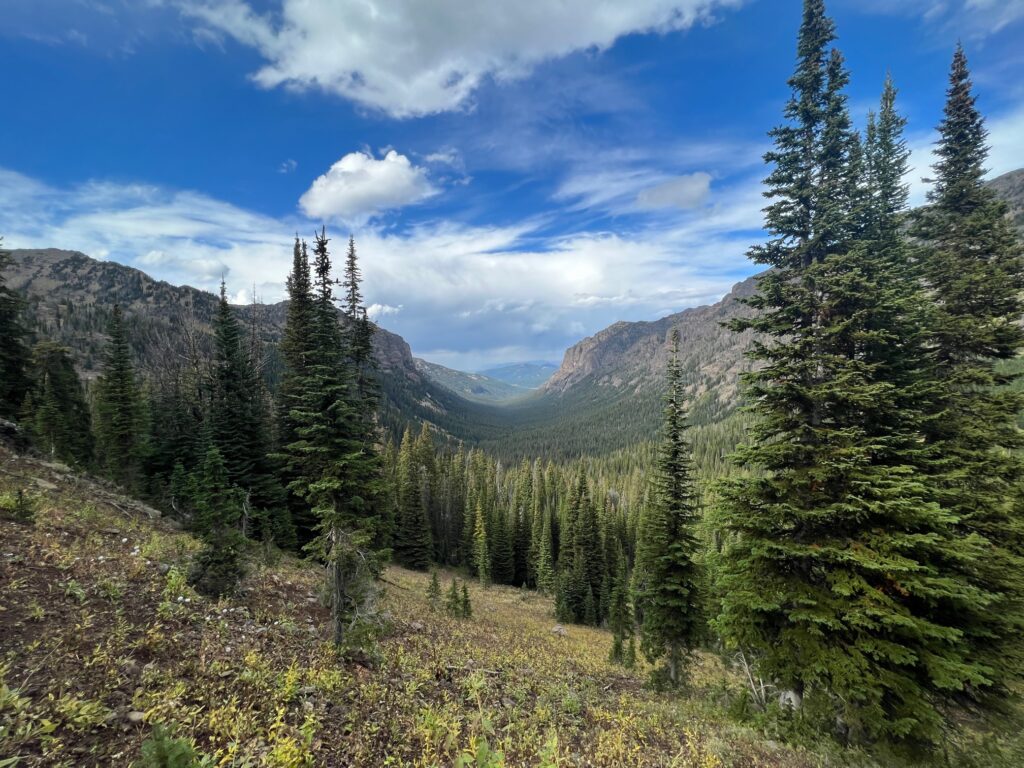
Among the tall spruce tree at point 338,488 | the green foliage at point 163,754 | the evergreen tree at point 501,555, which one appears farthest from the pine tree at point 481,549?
the green foliage at point 163,754

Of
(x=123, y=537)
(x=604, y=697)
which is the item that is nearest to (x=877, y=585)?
(x=604, y=697)

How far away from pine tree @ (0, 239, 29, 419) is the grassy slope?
25923 millimetres

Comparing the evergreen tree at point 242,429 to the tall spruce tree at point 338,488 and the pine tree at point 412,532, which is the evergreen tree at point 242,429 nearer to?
→ the tall spruce tree at point 338,488

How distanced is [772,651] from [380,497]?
1208cm

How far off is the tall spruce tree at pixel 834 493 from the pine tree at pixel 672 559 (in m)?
5.31

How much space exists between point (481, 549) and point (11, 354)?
48222 millimetres

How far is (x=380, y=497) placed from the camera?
1426cm

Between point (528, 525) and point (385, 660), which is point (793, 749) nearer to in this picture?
point (385, 660)

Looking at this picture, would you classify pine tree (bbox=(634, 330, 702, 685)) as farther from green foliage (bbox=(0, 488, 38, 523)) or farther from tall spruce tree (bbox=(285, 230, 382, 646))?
green foliage (bbox=(0, 488, 38, 523))

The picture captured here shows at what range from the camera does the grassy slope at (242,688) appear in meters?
5.99

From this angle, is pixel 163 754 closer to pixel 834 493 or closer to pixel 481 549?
pixel 834 493

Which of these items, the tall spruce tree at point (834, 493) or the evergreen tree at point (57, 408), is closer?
the tall spruce tree at point (834, 493)

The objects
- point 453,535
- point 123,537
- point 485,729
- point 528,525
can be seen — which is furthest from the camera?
point 453,535

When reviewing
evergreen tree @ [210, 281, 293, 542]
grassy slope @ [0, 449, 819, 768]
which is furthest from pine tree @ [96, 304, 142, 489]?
grassy slope @ [0, 449, 819, 768]
